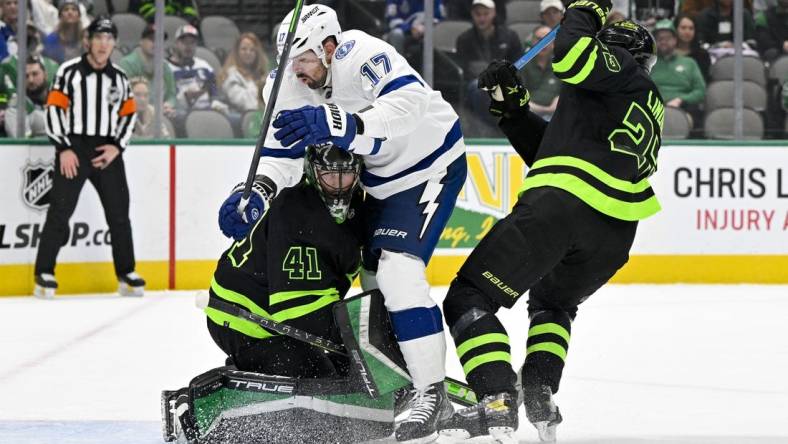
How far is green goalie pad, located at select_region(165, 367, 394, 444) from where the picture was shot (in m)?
3.33

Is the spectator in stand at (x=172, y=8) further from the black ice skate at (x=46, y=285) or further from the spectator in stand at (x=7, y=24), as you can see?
the black ice skate at (x=46, y=285)

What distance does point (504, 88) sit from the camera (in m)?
3.65

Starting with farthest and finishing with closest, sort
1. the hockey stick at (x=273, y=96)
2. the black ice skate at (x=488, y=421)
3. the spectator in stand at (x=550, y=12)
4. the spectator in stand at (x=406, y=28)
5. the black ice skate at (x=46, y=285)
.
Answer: the spectator in stand at (x=550, y=12) < the spectator in stand at (x=406, y=28) < the black ice skate at (x=46, y=285) < the hockey stick at (x=273, y=96) < the black ice skate at (x=488, y=421)

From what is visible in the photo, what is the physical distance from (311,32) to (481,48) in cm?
393

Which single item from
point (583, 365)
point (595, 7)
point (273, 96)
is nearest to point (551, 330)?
point (595, 7)

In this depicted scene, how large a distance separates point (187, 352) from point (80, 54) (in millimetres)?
2665

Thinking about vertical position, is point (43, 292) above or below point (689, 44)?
below

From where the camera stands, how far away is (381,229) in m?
3.49

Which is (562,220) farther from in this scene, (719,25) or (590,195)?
(719,25)

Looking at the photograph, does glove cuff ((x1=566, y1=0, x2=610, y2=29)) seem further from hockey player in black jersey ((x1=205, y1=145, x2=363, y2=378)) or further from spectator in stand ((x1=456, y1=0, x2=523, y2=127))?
spectator in stand ((x1=456, y1=0, x2=523, y2=127))

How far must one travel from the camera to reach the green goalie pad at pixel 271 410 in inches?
131

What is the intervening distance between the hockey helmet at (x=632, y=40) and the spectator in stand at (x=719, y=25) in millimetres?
4013

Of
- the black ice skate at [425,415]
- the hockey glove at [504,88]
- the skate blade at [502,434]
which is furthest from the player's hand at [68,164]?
the skate blade at [502,434]

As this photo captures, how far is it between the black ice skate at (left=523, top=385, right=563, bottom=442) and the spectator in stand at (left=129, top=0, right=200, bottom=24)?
432 cm
